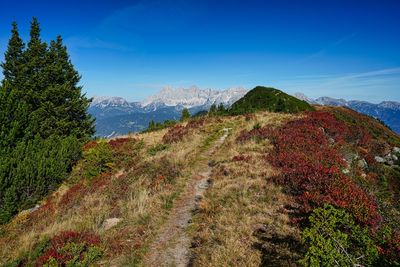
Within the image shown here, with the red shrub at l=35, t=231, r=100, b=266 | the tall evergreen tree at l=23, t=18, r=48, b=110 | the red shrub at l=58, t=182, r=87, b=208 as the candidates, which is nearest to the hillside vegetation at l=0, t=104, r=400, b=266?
the red shrub at l=35, t=231, r=100, b=266

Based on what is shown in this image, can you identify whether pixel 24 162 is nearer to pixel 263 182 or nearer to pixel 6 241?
pixel 6 241

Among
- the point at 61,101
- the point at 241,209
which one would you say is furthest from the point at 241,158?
the point at 61,101

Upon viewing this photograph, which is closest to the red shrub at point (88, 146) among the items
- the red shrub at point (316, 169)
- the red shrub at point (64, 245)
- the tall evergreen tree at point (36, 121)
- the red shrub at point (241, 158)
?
the tall evergreen tree at point (36, 121)

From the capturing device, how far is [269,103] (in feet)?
144

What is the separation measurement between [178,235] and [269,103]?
37926mm

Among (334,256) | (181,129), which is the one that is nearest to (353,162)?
(334,256)

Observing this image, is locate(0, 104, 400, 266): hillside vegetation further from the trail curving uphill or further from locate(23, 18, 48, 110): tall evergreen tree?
locate(23, 18, 48, 110): tall evergreen tree

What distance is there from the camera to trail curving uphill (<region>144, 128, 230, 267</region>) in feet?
24.4

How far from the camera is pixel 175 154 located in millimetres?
18094

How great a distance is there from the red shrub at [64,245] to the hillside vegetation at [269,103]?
30.0m

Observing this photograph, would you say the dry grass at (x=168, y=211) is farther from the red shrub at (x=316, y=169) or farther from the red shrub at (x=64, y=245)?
the red shrub at (x=316, y=169)

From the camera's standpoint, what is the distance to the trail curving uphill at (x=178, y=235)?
7.43 meters

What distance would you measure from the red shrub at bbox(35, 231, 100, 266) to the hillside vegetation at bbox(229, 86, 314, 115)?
30.0m

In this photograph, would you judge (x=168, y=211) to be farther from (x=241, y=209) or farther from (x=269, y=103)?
(x=269, y=103)
